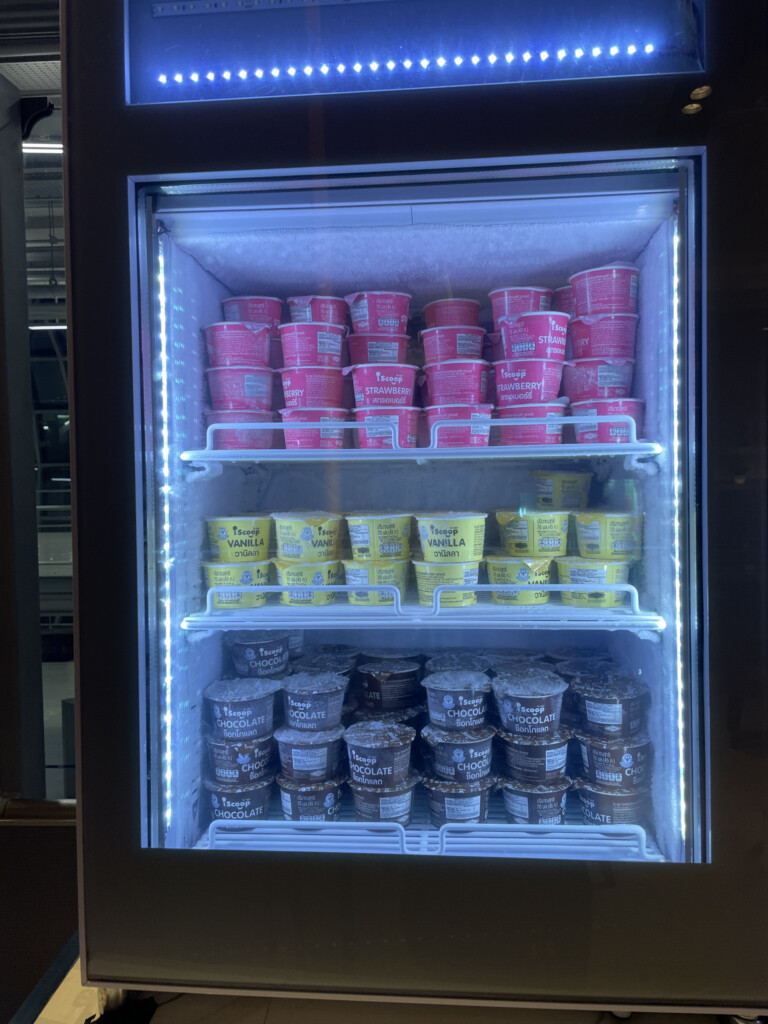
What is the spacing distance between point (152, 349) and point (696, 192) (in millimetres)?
878

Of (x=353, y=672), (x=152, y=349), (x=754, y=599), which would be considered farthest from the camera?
(x=353, y=672)

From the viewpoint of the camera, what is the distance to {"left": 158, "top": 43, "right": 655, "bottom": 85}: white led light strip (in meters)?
0.95

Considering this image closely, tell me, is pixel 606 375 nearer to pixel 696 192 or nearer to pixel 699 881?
pixel 696 192

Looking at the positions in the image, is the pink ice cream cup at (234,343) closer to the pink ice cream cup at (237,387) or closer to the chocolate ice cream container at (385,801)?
the pink ice cream cup at (237,387)

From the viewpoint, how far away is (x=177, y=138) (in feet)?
3.16

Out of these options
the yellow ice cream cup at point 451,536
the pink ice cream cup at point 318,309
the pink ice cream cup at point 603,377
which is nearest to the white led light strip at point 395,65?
the pink ice cream cup at point 318,309

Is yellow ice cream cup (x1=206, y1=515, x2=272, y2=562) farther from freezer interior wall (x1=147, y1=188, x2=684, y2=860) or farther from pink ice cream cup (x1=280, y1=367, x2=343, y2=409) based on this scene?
pink ice cream cup (x1=280, y1=367, x2=343, y2=409)

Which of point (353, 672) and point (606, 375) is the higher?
point (606, 375)

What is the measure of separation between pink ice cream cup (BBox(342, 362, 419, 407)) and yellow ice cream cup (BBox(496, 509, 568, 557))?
0.34m

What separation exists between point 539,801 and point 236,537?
793 millimetres

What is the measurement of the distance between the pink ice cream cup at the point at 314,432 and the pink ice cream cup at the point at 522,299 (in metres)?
0.40

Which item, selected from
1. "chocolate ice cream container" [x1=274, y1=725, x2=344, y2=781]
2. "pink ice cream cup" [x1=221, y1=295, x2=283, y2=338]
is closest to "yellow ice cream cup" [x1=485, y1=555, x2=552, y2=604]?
"chocolate ice cream container" [x1=274, y1=725, x2=344, y2=781]

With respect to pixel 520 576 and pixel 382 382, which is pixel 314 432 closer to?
pixel 382 382

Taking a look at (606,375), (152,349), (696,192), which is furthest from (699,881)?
(152,349)
